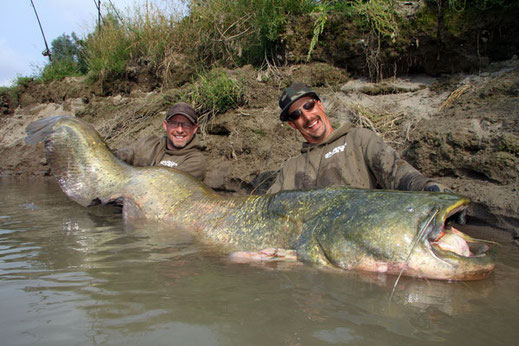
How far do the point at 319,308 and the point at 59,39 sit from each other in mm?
19926

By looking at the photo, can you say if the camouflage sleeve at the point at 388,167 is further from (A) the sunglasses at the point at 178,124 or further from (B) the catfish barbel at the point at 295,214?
(A) the sunglasses at the point at 178,124

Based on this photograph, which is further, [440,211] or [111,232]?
[111,232]

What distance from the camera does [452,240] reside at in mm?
2107

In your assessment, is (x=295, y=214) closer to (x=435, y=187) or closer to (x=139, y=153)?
(x=435, y=187)

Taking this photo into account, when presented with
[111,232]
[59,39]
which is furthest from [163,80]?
[59,39]

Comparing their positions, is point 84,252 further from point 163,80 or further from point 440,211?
point 163,80

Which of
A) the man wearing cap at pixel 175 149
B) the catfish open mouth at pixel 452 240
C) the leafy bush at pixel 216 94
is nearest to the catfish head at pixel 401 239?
the catfish open mouth at pixel 452 240

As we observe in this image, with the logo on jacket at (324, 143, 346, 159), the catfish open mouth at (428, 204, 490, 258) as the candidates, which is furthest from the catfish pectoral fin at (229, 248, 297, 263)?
the logo on jacket at (324, 143, 346, 159)

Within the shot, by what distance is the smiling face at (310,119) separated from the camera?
148 inches

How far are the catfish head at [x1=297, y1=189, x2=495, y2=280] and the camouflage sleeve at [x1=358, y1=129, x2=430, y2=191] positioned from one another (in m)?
0.56

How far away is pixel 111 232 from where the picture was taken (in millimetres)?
3539

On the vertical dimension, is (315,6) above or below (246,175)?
above

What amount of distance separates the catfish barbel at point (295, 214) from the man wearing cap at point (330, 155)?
87cm

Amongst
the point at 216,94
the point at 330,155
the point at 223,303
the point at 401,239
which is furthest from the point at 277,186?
the point at 216,94
